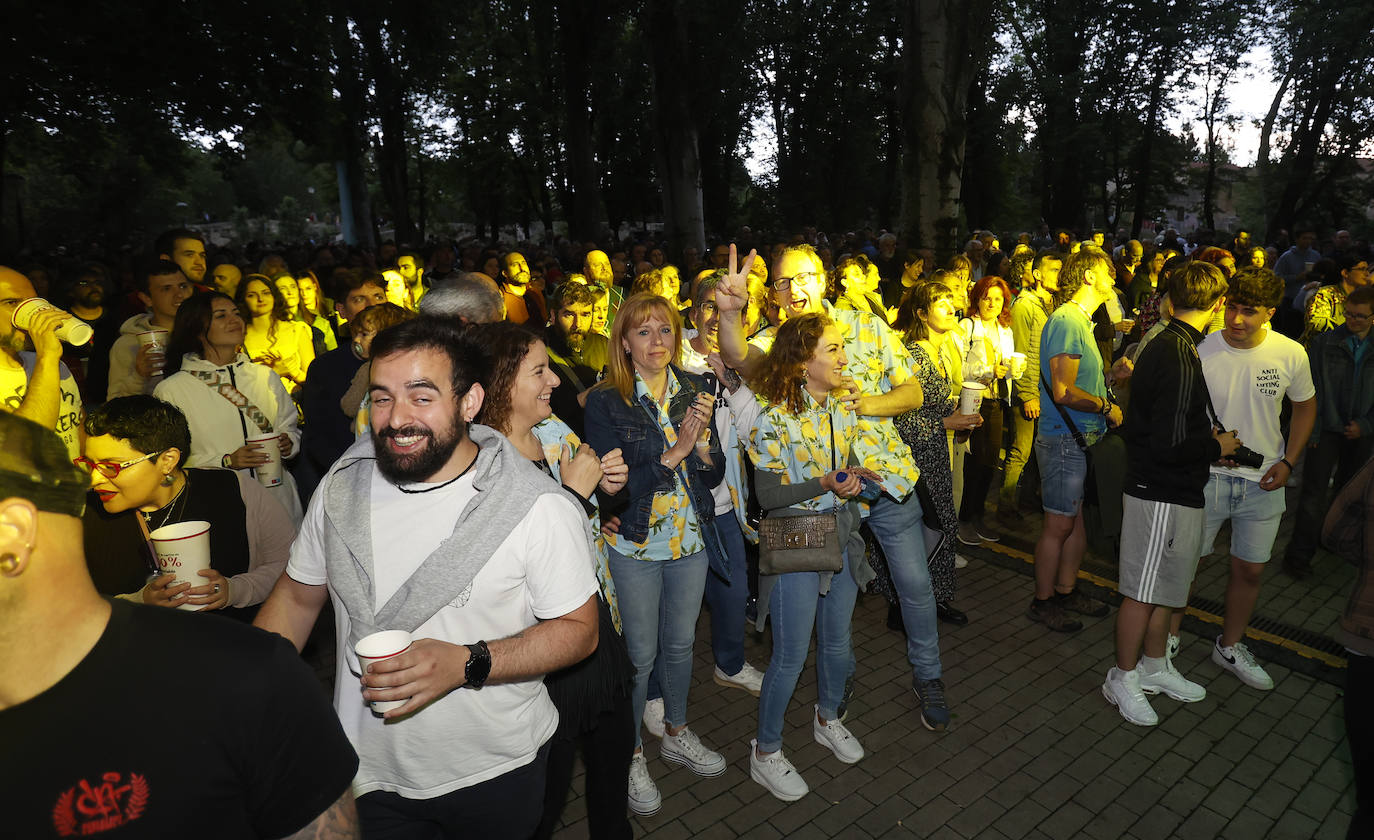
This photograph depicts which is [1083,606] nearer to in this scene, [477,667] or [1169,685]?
[1169,685]

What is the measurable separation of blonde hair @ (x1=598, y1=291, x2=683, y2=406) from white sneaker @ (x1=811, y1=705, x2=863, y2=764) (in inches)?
76.0

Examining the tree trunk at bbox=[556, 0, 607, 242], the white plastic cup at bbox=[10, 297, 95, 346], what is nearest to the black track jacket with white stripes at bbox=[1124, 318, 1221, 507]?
the white plastic cup at bbox=[10, 297, 95, 346]

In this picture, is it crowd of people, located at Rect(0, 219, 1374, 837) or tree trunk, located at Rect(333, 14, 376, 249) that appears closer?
crowd of people, located at Rect(0, 219, 1374, 837)

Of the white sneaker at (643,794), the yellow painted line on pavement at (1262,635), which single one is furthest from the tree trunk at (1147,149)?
the white sneaker at (643,794)

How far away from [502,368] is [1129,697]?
12.1 ft

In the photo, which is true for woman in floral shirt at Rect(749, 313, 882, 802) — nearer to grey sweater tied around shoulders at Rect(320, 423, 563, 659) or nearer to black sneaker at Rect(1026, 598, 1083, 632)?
grey sweater tied around shoulders at Rect(320, 423, 563, 659)

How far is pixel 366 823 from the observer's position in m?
2.28

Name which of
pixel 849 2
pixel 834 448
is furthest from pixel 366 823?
pixel 849 2

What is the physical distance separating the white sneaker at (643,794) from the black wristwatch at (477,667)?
6.38 ft

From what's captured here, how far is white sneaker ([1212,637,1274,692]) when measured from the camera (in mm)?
4578

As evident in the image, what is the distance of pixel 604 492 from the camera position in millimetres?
3293

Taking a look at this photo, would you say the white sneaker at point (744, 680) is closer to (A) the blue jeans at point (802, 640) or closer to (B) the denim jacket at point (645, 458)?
(A) the blue jeans at point (802, 640)

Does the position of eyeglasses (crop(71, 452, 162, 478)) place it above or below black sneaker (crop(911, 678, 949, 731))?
above

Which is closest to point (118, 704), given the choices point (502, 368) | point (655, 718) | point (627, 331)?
point (502, 368)
